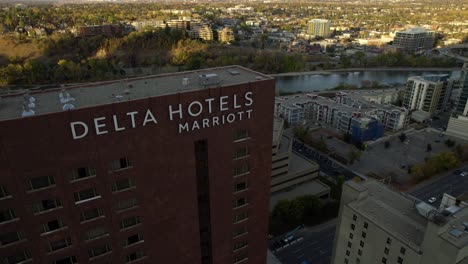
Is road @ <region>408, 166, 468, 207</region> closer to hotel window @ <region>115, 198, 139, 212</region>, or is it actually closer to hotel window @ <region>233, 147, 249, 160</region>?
hotel window @ <region>233, 147, 249, 160</region>

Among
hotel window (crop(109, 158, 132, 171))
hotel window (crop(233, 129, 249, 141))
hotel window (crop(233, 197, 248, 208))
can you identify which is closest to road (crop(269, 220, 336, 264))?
hotel window (crop(233, 197, 248, 208))

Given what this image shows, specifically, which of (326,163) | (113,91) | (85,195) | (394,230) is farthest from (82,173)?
(326,163)

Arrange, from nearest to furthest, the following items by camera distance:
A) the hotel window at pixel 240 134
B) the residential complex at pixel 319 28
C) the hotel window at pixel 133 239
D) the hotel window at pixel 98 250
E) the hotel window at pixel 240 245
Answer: the hotel window at pixel 98 250, the hotel window at pixel 133 239, the hotel window at pixel 240 134, the hotel window at pixel 240 245, the residential complex at pixel 319 28

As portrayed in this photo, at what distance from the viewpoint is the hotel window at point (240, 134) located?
604 inches

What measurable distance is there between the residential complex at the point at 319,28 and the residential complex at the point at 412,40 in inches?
1657

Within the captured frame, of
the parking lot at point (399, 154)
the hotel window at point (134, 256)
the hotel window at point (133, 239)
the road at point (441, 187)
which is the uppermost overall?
the hotel window at point (133, 239)

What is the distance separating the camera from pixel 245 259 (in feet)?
62.7

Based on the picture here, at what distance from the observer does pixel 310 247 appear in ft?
122

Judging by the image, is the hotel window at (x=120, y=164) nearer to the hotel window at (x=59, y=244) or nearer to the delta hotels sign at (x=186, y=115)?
the delta hotels sign at (x=186, y=115)

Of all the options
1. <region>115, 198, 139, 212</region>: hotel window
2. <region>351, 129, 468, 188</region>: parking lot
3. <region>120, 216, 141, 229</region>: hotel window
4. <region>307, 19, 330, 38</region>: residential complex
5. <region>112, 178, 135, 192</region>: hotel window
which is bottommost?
<region>351, 129, 468, 188</region>: parking lot

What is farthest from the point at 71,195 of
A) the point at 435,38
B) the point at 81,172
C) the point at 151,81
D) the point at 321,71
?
the point at 435,38

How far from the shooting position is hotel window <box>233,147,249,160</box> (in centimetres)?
1579

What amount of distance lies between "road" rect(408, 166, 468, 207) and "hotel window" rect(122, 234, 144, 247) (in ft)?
141

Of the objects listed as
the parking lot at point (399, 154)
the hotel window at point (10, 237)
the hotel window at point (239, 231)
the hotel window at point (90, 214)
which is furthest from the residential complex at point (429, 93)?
the hotel window at point (10, 237)
